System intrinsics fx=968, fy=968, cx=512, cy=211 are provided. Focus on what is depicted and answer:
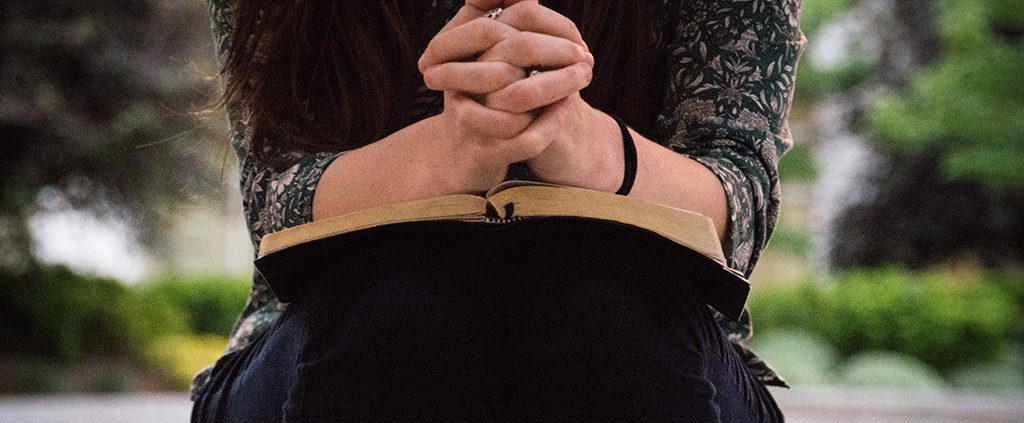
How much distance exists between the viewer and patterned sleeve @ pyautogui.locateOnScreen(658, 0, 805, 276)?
1122 mm

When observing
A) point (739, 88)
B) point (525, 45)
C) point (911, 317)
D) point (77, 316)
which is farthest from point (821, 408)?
point (77, 316)

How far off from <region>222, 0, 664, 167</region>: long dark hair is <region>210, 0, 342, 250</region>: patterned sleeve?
0.03 metres

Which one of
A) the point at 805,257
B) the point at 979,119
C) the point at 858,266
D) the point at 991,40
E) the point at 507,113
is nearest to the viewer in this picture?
the point at 507,113

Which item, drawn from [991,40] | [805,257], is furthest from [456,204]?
[805,257]

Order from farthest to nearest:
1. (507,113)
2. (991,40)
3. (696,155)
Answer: (991,40)
(696,155)
(507,113)

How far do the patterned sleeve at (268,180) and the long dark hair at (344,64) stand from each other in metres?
0.03

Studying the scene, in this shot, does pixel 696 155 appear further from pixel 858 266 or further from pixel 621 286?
Result: pixel 858 266

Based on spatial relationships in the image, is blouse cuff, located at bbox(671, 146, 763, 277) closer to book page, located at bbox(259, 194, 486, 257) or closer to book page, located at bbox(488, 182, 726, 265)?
book page, located at bbox(488, 182, 726, 265)

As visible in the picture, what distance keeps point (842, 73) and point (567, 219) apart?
9171 millimetres

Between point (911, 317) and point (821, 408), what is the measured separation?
6.89 ft

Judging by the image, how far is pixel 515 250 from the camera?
0.91 metres

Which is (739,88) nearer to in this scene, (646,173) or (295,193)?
(646,173)

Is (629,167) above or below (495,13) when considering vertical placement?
below

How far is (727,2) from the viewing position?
119 centimetres
